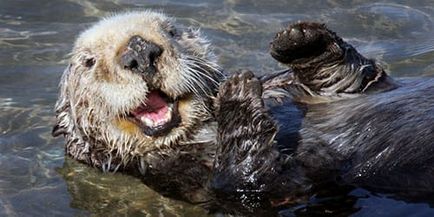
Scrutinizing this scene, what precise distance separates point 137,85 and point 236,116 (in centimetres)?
52

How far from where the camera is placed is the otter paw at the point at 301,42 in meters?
4.97

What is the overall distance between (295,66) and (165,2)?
294cm

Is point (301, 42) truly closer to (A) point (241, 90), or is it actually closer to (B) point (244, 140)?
(A) point (241, 90)

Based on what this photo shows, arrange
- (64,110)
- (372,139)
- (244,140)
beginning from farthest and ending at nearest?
(64,110) → (372,139) → (244,140)

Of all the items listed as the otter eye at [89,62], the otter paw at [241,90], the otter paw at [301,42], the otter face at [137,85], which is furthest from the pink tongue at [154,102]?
the otter paw at [301,42]

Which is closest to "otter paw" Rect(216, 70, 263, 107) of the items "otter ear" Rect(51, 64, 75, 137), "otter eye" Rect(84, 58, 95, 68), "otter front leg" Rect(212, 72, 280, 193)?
"otter front leg" Rect(212, 72, 280, 193)

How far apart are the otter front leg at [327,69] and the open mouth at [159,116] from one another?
27.2 inches

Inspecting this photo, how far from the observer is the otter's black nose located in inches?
180

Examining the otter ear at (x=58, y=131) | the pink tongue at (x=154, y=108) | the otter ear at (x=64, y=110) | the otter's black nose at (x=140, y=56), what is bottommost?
the otter ear at (x=58, y=131)

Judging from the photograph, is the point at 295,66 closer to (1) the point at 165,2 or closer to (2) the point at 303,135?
(2) the point at 303,135

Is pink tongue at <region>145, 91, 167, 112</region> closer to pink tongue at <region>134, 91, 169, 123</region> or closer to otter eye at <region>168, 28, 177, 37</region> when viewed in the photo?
pink tongue at <region>134, 91, 169, 123</region>

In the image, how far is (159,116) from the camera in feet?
15.9

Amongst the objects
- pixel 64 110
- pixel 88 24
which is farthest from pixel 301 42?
pixel 88 24

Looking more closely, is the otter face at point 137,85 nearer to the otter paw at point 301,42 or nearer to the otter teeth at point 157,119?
the otter teeth at point 157,119
